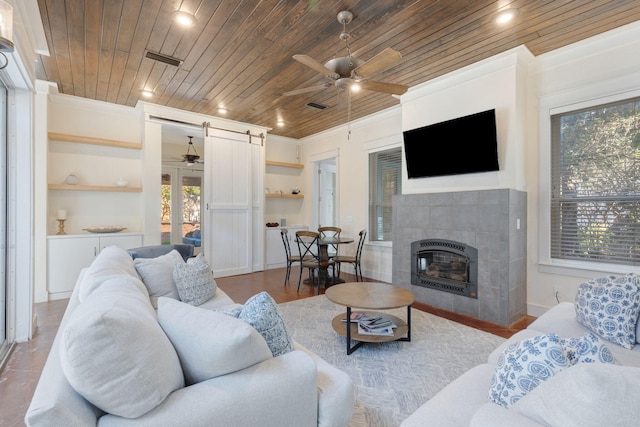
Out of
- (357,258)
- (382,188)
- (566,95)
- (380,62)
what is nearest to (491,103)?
(566,95)

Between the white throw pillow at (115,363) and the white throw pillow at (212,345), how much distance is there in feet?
0.37

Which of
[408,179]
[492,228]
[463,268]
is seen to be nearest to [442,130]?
[408,179]

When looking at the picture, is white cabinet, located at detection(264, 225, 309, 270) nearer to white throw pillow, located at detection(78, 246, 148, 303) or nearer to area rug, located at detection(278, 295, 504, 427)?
area rug, located at detection(278, 295, 504, 427)

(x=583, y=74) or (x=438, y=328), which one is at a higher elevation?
(x=583, y=74)

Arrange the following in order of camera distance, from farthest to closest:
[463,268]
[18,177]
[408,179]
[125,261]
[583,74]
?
[408,179] → [463,268] → [583,74] → [18,177] → [125,261]

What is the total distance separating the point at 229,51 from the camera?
320cm

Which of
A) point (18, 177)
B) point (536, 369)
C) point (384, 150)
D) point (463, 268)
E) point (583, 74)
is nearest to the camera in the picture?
point (536, 369)

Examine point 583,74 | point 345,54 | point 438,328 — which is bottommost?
point 438,328

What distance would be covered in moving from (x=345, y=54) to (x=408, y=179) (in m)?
1.87

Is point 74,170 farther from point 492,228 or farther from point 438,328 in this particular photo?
point 492,228

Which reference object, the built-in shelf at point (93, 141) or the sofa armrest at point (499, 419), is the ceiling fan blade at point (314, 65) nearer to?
the sofa armrest at point (499, 419)

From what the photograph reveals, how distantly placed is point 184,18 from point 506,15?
2733 millimetres

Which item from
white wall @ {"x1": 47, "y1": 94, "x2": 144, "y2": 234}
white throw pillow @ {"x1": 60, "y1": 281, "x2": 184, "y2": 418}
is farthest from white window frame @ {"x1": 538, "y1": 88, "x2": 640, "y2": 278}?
white wall @ {"x1": 47, "y1": 94, "x2": 144, "y2": 234}

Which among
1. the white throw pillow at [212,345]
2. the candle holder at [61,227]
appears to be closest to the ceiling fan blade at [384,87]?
the white throw pillow at [212,345]
